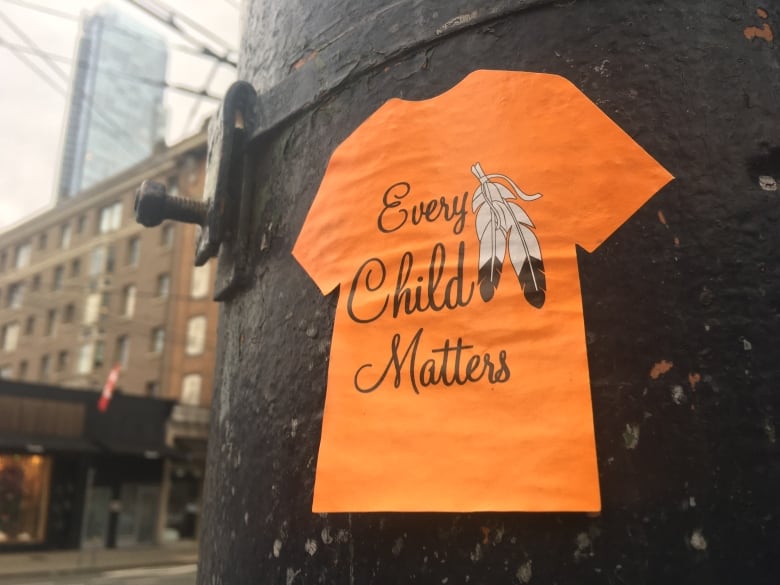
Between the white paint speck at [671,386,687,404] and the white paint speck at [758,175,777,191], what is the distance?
35 cm

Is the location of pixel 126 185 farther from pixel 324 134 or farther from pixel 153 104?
pixel 324 134

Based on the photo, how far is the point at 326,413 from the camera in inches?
44.3

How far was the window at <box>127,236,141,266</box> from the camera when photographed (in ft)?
101

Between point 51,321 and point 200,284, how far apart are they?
37.9 feet

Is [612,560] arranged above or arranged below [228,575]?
above

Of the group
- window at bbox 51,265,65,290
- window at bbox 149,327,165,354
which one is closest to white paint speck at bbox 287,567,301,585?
window at bbox 149,327,165,354

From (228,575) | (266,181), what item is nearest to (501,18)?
(266,181)

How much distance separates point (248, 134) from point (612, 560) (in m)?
1.17

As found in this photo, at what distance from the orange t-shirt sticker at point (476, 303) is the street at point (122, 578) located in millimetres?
15772

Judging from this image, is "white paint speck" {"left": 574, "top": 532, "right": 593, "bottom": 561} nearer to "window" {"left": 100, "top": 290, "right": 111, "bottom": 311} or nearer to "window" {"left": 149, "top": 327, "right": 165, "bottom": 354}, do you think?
"window" {"left": 149, "top": 327, "right": 165, "bottom": 354}

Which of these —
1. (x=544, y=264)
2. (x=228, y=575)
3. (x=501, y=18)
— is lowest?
(x=228, y=575)

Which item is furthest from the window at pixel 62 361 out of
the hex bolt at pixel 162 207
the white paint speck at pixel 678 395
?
the white paint speck at pixel 678 395

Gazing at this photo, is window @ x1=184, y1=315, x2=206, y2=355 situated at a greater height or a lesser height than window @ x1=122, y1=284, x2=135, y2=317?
lesser

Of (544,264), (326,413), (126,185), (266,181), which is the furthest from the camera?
(126,185)
